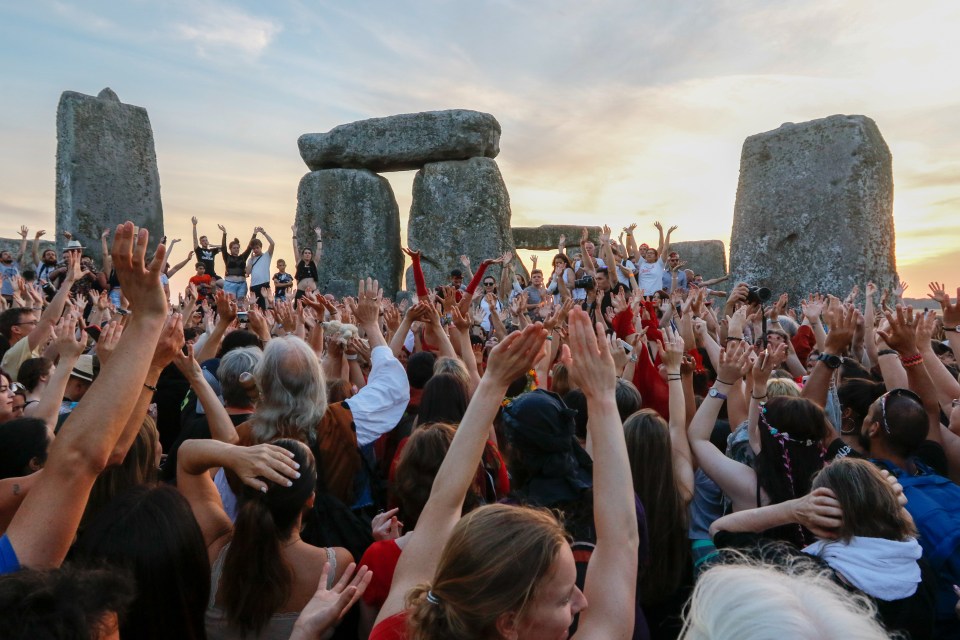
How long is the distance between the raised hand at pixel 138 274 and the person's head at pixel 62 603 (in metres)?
0.63

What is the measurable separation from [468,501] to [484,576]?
2.62ft

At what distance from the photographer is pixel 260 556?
70.2 inches

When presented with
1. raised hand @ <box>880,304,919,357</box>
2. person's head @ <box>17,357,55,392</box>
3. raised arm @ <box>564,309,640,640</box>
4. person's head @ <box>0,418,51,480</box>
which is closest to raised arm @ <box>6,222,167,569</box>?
person's head @ <box>0,418,51,480</box>

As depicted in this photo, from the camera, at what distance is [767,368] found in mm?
3186

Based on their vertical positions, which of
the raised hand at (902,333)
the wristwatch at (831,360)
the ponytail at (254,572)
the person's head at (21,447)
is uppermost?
the raised hand at (902,333)

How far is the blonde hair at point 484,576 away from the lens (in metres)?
Answer: 1.23

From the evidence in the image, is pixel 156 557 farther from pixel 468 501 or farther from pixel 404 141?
pixel 404 141

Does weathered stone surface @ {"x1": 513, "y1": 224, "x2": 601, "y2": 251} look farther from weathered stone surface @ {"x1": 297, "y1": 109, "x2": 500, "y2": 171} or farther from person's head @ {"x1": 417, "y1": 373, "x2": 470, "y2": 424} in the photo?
person's head @ {"x1": 417, "y1": 373, "x2": 470, "y2": 424}

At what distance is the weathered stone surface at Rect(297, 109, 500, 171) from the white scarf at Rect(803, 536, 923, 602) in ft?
43.0

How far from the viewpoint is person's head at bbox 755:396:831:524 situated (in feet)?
7.93

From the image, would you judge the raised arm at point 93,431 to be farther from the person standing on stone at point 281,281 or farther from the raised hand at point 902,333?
the person standing on stone at point 281,281

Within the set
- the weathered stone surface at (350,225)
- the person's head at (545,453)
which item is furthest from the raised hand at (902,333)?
the weathered stone surface at (350,225)

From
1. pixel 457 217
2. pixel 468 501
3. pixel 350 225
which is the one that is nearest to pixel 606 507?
pixel 468 501

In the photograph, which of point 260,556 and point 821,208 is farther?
point 821,208
